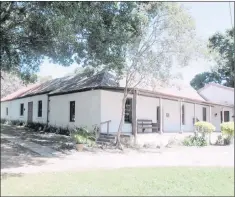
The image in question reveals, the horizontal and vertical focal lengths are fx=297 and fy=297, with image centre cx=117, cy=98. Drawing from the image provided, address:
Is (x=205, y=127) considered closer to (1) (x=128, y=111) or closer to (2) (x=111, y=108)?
(1) (x=128, y=111)

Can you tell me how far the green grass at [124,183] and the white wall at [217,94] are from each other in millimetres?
14927

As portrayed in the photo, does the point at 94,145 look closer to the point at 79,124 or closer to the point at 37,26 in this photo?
the point at 79,124

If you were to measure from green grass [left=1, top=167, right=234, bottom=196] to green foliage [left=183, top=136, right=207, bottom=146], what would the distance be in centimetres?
741

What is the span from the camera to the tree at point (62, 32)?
9109mm

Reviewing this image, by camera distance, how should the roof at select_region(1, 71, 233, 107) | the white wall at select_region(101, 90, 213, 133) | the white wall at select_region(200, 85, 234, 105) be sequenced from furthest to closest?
the white wall at select_region(200, 85, 234, 105)
the white wall at select_region(101, 90, 213, 133)
the roof at select_region(1, 71, 233, 107)

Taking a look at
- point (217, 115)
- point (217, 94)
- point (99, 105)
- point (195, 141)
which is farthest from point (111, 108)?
point (217, 115)

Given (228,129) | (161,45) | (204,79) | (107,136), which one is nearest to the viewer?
(161,45)

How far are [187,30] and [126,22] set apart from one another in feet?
8.81

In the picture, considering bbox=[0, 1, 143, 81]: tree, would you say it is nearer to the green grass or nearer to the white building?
the white building

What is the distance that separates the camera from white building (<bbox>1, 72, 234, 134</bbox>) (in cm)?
1584

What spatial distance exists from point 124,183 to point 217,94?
19152 millimetres

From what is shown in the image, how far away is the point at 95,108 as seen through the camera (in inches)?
634

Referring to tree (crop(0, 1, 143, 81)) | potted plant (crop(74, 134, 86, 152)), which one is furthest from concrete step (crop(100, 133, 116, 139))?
tree (crop(0, 1, 143, 81))

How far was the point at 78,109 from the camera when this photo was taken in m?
17.3
